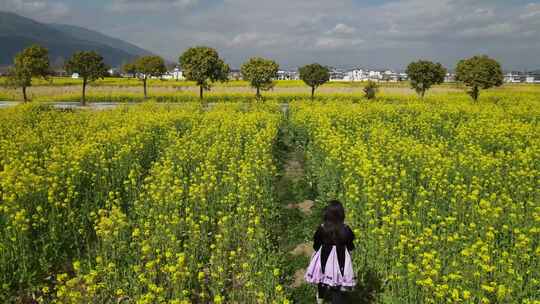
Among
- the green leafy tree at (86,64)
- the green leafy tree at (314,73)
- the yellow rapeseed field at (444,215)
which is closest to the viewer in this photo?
the yellow rapeseed field at (444,215)

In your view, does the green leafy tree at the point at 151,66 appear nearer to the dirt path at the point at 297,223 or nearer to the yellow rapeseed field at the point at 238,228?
the yellow rapeseed field at the point at 238,228

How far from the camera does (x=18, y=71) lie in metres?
35.5

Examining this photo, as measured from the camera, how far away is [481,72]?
33906 mm

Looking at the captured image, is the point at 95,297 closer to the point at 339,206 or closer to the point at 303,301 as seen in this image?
the point at 303,301

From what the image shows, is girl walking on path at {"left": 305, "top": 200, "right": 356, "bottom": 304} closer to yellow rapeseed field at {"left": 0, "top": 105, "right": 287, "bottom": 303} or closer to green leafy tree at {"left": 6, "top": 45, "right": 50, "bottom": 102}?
yellow rapeseed field at {"left": 0, "top": 105, "right": 287, "bottom": 303}

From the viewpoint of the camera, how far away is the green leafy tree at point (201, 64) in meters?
38.2

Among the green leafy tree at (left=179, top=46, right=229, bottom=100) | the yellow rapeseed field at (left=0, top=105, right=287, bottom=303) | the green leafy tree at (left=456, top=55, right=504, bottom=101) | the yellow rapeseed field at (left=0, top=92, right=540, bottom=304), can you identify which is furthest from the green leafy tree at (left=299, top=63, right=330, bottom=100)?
the yellow rapeseed field at (left=0, top=105, right=287, bottom=303)

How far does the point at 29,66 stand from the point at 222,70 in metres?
16.4

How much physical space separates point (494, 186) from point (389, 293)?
4.98 meters

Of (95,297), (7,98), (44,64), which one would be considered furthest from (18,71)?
(95,297)

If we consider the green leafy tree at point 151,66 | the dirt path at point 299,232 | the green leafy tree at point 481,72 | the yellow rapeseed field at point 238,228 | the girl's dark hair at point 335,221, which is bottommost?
the dirt path at point 299,232

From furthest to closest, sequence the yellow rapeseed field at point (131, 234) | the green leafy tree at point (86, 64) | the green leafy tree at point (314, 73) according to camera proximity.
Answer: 1. the green leafy tree at point (314, 73)
2. the green leafy tree at point (86, 64)
3. the yellow rapeseed field at point (131, 234)

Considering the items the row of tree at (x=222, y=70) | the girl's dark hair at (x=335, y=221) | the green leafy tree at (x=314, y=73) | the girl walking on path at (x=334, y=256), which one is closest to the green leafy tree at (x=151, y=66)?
the row of tree at (x=222, y=70)

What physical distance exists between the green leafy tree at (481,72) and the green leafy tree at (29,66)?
3586 cm
